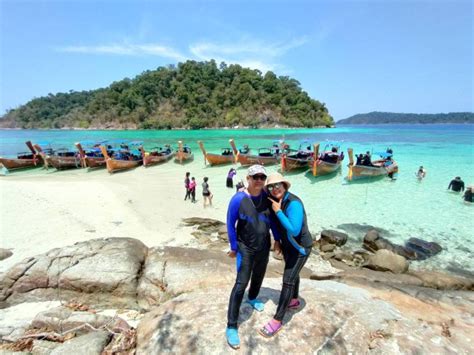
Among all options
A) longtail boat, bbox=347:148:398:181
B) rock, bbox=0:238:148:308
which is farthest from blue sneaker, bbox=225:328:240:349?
longtail boat, bbox=347:148:398:181

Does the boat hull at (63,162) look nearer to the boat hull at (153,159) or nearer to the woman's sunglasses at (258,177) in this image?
the boat hull at (153,159)

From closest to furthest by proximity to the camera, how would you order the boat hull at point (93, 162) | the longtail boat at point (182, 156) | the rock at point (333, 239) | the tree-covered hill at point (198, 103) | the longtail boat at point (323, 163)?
1. the rock at point (333, 239)
2. the longtail boat at point (323, 163)
3. the boat hull at point (93, 162)
4. the longtail boat at point (182, 156)
5. the tree-covered hill at point (198, 103)

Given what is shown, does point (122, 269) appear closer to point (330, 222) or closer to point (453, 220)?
point (330, 222)

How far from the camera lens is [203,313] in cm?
359

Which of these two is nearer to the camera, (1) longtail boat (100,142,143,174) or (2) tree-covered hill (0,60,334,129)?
(1) longtail boat (100,142,143,174)

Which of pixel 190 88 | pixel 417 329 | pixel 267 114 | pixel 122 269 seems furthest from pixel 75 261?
pixel 190 88

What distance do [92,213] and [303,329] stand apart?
940 centimetres

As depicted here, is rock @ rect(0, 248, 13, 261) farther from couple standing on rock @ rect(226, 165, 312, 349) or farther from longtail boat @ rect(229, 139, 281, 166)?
longtail boat @ rect(229, 139, 281, 166)

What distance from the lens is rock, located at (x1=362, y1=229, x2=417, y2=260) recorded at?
7971mm

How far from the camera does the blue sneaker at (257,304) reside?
138 inches

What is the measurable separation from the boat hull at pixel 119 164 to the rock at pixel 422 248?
739 inches

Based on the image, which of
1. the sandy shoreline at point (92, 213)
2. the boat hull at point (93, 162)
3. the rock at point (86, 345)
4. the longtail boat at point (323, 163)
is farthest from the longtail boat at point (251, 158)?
the rock at point (86, 345)

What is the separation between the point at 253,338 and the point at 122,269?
3.27 m

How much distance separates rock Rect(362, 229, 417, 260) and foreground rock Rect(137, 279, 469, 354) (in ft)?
15.1
